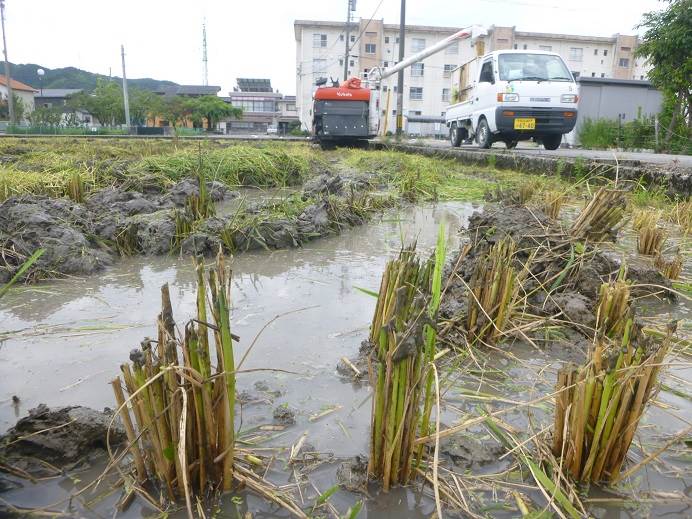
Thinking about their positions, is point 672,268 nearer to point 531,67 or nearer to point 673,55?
point 531,67

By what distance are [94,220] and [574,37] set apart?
6202cm

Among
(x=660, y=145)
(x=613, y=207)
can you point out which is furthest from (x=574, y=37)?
(x=613, y=207)

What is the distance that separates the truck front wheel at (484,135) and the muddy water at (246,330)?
8169mm

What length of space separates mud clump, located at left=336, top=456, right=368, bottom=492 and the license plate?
963cm

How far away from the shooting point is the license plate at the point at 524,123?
9875 millimetres

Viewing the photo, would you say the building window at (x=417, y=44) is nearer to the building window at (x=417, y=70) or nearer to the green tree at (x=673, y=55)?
the building window at (x=417, y=70)

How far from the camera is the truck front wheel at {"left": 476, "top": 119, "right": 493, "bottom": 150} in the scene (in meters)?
11.2

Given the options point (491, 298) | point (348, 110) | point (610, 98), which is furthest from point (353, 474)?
point (610, 98)

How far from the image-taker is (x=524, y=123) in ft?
32.5

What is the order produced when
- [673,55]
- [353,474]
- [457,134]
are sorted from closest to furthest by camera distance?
[353,474], [673,55], [457,134]

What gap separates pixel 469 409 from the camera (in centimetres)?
173

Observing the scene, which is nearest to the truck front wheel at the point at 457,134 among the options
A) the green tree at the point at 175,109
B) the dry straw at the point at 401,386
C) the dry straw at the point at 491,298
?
the dry straw at the point at 491,298

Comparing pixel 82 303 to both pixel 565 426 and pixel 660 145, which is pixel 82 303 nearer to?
pixel 565 426

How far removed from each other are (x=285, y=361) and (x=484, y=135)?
10.4 metres
